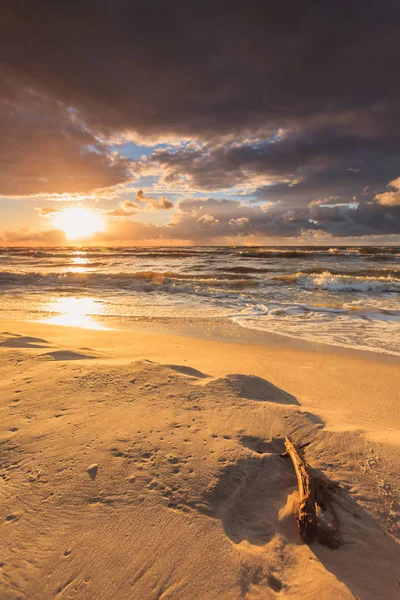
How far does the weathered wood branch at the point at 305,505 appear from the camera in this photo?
5.98 feet

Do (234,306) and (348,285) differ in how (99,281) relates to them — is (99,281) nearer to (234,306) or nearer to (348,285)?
(234,306)

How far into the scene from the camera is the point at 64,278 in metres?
21.1

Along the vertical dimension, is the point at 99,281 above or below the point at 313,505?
below

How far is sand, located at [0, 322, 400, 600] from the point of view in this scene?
1.59m

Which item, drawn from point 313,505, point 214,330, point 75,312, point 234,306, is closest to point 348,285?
point 234,306

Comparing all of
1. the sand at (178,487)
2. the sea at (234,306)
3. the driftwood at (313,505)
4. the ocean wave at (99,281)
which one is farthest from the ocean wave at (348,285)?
the driftwood at (313,505)

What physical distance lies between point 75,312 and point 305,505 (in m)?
10.2

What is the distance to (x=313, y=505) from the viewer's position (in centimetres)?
192

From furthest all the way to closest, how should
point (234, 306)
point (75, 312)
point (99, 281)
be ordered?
point (99, 281) → point (234, 306) → point (75, 312)

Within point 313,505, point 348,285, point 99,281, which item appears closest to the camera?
point 313,505

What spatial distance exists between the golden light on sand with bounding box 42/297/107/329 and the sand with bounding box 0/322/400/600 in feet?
16.8

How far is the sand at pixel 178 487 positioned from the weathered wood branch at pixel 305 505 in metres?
0.05

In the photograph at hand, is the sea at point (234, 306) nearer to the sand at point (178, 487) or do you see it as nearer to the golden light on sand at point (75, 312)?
the golden light on sand at point (75, 312)

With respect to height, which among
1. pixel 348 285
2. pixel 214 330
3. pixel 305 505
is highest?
pixel 305 505
